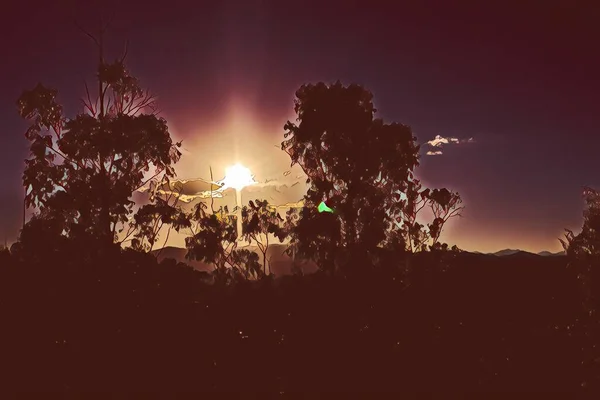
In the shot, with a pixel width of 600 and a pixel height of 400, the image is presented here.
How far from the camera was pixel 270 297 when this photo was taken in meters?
43.7

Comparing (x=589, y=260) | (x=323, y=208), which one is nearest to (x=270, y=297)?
(x=323, y=208)

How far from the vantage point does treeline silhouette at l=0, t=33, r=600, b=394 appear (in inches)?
1005

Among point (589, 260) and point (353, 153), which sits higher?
point (353, 153)

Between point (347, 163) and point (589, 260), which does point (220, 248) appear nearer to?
point (347, 163)

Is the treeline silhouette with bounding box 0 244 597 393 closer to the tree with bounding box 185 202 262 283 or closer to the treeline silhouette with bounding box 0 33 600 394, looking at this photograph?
the treeline silhouette with bounding box 0 33 600 394

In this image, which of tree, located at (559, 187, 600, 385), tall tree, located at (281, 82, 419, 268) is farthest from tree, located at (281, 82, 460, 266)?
tree, located at (559, 187, 600, 385)

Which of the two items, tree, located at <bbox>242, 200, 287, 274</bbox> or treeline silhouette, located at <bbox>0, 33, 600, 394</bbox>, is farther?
tree, located at <bbox>242, 200, 287, 274</bbox>

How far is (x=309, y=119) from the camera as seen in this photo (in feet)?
145

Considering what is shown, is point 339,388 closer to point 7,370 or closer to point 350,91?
point 7,370

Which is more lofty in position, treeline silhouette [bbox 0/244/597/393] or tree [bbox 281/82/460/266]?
tree [bbox 281/82/460/266]

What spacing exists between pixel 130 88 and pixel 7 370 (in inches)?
681

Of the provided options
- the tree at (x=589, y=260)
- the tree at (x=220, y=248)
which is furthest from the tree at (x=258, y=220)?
the tree at (x=589, y=260)

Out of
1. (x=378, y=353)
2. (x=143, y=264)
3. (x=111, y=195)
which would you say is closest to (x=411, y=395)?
(x=378, y=353)

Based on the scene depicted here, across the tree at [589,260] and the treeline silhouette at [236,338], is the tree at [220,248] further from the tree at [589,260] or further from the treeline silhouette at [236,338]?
the tree at [589,260]
